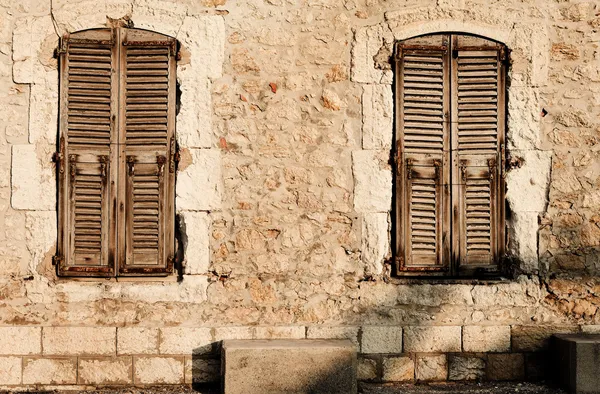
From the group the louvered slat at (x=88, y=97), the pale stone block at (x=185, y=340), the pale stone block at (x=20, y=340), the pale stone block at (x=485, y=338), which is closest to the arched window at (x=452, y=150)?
the pale stone block at (x=485, y=338)

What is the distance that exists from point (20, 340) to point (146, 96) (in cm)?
198

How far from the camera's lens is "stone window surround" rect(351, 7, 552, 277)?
552 centimetres

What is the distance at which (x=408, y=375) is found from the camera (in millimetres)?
5484

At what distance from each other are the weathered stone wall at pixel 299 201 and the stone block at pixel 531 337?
2cm

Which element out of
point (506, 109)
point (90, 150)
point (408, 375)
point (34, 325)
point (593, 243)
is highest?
point (506, 109)

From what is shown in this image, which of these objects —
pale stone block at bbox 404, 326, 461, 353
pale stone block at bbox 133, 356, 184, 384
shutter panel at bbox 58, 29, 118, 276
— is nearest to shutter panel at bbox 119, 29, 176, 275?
shutter panel at bbox 58, 29, 118, 276

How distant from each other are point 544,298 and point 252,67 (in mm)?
2805

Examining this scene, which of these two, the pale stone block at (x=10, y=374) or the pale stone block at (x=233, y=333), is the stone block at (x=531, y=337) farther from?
the pale stone block at (x=10, y=374)

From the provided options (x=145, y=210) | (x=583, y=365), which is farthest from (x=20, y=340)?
(x=583, y=365)

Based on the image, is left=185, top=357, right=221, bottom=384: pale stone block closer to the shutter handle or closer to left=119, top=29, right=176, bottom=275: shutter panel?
left=119, top=29, right=176, bottom=275: shutter panel

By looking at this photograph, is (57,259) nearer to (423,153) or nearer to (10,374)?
(10,374)

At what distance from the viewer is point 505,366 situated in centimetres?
556

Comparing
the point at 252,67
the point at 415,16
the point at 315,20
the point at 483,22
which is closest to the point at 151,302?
the point at 252,67

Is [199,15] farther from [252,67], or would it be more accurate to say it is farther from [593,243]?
[593,243]
